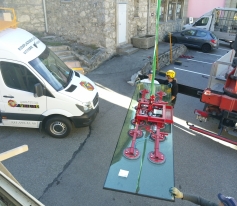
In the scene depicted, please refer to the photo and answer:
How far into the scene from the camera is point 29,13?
42.6ft

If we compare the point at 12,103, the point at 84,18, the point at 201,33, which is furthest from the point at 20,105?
the point at 201,33

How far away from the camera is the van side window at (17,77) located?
574 cm

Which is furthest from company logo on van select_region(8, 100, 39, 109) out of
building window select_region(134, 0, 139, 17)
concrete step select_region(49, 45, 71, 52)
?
building window select_region(134, 0, 139, 17)

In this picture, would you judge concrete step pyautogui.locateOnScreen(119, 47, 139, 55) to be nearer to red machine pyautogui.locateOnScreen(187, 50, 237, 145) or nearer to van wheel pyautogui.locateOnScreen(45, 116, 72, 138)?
red machine pyautogui.locateOnScreen(187, 50, 237, 145)

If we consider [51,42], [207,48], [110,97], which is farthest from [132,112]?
[207,48]

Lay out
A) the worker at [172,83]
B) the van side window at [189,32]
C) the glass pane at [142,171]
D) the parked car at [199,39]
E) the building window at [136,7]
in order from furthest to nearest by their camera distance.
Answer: the van side window at [189,32] → the parked car at [199,39] → the building window at [136,7] → the worker at [172,83] → the glass pane at [142,171]

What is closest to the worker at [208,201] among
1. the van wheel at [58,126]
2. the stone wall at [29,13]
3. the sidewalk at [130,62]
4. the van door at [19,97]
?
the van wheel at [58,126]

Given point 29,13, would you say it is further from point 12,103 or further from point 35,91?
point 35,91

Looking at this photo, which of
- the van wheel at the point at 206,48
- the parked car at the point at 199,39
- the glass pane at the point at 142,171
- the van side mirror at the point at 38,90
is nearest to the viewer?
the glass pane at the point at 142,171

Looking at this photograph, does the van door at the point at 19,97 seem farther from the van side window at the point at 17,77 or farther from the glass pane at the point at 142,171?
the glass pane at the point at 142,171

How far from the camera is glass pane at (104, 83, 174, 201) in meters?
3.20

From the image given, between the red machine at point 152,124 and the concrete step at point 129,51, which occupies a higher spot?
the red machine at point 152,124

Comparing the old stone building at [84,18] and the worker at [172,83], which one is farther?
the old stone building at [84,18]

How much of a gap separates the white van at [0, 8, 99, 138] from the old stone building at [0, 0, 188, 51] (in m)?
6.69
